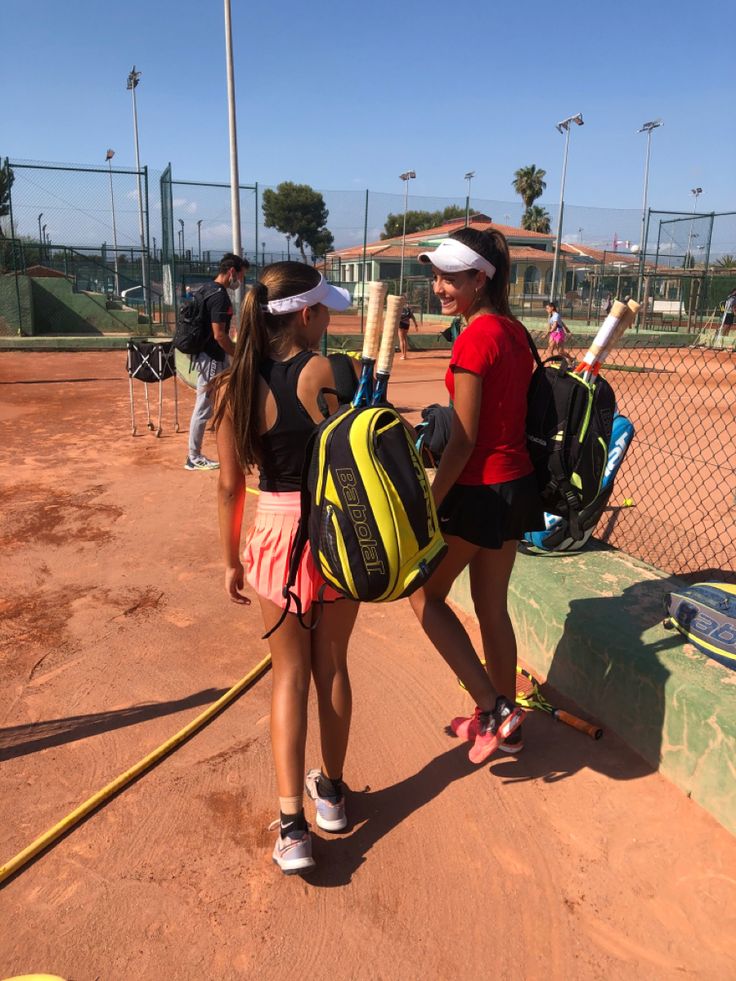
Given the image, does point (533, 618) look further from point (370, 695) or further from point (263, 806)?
point (263, 806)

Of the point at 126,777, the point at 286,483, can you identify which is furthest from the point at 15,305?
the point at 286,483

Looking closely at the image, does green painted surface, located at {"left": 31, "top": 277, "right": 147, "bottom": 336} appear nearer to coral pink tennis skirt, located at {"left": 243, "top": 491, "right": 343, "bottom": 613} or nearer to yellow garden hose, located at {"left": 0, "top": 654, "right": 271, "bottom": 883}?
yellow garden hose, located at {"left": 0, "top": 654, "right": 271, "bottom": 883}

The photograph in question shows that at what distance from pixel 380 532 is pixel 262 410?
52 centimetres

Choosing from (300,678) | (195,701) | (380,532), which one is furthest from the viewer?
(195,701)

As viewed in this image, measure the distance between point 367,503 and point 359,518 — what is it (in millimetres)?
45

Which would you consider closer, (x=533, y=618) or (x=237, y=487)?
(x=237, y=487)

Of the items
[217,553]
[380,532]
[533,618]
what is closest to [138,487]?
[217,553]

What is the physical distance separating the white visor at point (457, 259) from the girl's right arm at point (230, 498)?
0.89 m

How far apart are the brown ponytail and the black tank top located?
39 mm

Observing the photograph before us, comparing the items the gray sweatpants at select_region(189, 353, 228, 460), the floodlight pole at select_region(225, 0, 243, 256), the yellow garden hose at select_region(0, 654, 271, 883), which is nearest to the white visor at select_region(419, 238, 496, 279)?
the yellow garden hose at select_region(0, 654, 271, 883)

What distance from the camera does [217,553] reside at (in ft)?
16.1

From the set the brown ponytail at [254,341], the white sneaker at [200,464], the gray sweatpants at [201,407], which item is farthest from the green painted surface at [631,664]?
the gray sweatpants at [201,407]

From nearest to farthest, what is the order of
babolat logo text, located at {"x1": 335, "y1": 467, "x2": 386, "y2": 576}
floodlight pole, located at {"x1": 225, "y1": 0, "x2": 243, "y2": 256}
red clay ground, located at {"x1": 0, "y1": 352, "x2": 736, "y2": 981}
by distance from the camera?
1. babolat logo text, located at {"x1": 335, "y1": 467, "x2": 386, "y2": 576}
2. red clay ground, located at {"x1": 0, "y1": 352, "x2": 736, "y2": 981}
3. floodlight pole, located at {"x1": 225, "y1": 0, "x2": 243, "y2": 256}

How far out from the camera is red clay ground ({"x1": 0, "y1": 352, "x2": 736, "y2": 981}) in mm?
2020
